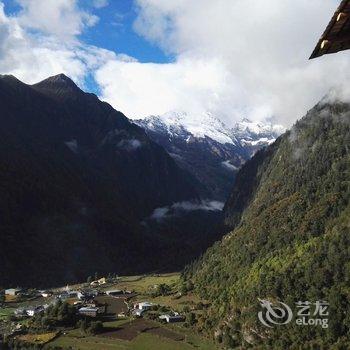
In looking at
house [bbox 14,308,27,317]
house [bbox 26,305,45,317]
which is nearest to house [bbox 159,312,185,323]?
house [bbox 26,305,45,317]

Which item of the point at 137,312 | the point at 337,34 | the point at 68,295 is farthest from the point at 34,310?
the point at 337,34

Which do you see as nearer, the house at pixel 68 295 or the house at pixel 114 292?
the house at pixel 68 295

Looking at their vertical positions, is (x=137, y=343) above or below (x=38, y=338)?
below

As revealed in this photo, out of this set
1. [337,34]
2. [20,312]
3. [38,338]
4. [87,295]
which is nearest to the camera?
[337,34]

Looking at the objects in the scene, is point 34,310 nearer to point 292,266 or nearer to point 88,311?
point 88,311

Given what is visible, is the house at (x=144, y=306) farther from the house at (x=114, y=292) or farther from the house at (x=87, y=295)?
the house at (x=114, y=292)

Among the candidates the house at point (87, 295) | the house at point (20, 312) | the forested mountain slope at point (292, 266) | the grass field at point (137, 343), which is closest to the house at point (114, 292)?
the house at point (87, 295)
